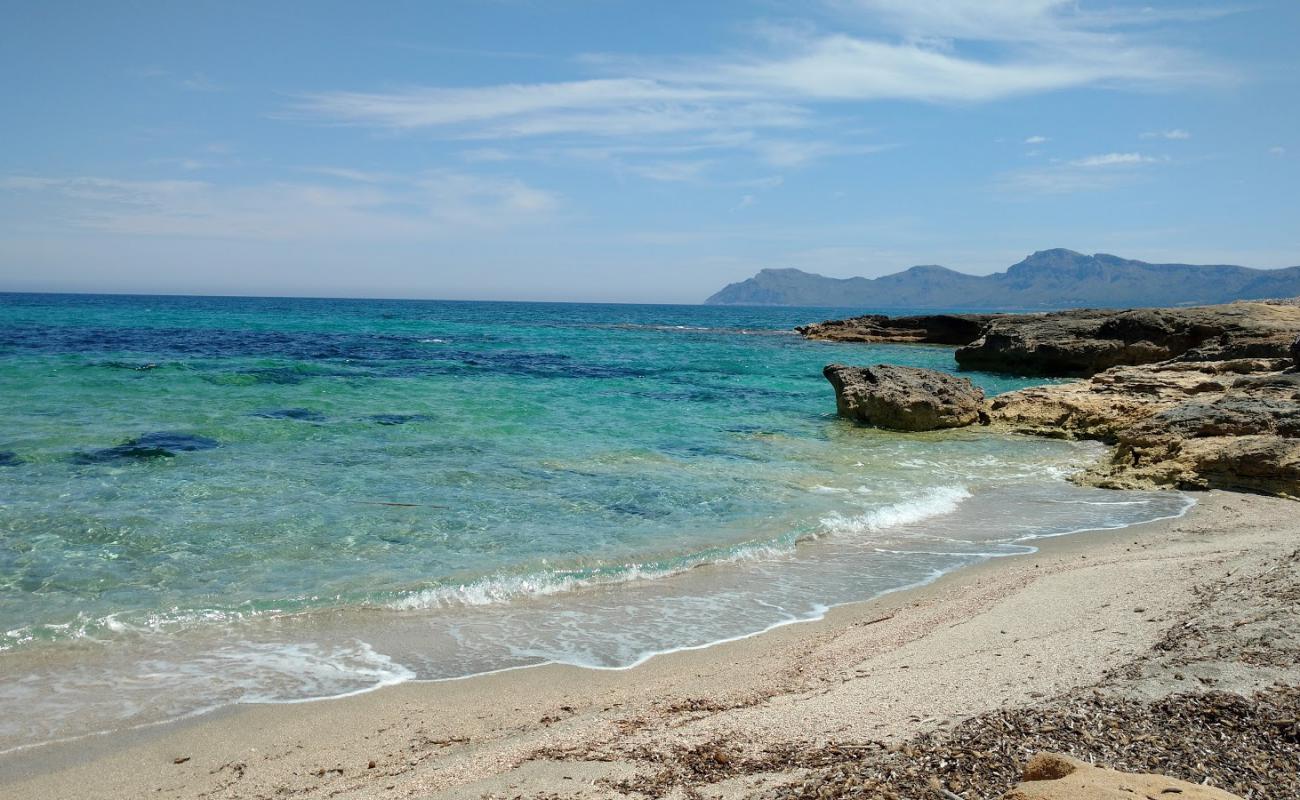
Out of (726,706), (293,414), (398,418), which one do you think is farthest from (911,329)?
(726,706)

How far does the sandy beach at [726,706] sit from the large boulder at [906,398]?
31.2 feet

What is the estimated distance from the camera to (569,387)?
70.4 feet

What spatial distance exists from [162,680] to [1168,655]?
571cm

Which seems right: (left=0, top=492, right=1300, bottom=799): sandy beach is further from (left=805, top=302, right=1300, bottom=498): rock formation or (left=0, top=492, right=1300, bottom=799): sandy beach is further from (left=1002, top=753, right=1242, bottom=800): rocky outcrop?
(left=805, top=302, right=1300, bottom=498): rock formation

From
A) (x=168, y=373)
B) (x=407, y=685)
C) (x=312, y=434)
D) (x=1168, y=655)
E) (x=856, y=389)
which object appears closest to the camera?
(x=1168, y=655)

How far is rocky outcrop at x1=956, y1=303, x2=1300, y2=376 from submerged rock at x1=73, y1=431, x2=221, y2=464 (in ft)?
87.4

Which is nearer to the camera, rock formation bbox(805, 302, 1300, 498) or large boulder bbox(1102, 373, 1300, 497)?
large boulder bbox(1102, 373, 1300, 497)

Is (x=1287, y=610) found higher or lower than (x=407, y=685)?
higher

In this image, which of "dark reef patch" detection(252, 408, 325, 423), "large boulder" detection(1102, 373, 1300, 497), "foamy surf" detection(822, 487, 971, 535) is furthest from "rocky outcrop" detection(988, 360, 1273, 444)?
"dark reef patch" detection(252, 408, 325, 423)

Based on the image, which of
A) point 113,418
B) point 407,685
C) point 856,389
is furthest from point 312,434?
point 856,389

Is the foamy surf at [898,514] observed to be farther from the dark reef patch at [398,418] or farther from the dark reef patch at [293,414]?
the dark reef patch at [293,414]

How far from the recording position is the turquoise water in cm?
546

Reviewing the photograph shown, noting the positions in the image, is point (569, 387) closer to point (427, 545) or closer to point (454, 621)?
point (427, 545)

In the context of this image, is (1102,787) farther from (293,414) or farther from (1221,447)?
(293,414)
